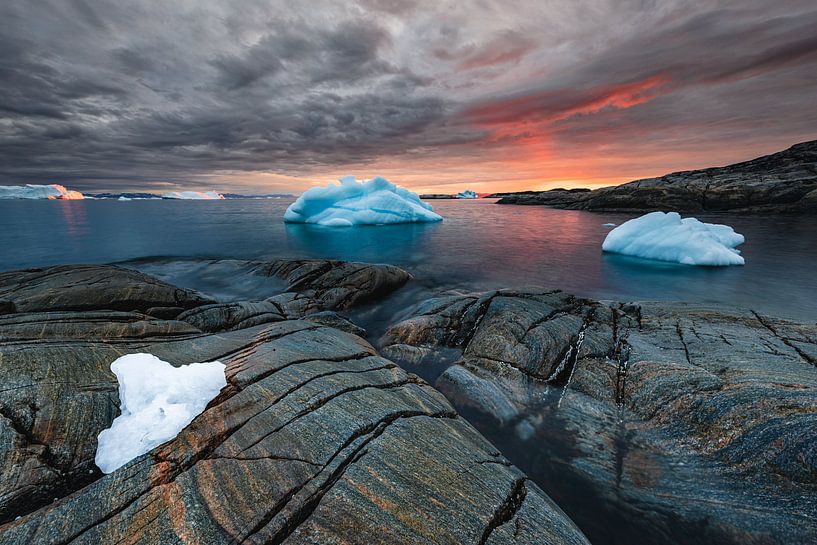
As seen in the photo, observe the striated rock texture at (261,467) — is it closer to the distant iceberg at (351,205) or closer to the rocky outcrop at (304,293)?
the rocky outcrop at (304,293)

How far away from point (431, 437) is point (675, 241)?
77.1 ft

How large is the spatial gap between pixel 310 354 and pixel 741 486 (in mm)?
7074

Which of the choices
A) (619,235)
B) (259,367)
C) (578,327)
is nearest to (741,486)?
(578,327)

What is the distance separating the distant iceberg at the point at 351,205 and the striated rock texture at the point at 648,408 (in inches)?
1471

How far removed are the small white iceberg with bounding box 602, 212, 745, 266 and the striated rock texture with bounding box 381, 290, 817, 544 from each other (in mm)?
13634

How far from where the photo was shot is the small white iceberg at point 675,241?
19.1 metres

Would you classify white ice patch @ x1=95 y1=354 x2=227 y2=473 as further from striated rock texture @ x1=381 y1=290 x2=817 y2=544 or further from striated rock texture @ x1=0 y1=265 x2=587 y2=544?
striated rock texture @ x1=381 y1=290 x2=817 y2=544

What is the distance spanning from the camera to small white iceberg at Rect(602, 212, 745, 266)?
19094 mm

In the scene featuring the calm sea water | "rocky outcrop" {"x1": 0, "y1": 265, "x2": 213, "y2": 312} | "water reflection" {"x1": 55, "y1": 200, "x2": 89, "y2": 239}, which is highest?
"water reflection" {"x1": 55, "y1": 200, "x2": 89, "y2": 239}

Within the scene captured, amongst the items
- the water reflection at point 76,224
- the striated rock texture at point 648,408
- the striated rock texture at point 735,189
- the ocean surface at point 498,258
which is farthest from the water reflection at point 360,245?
the striated rock texture at point 735,189

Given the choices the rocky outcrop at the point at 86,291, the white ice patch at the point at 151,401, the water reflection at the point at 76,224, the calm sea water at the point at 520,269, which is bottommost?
the calm sea water at the point at 520,269

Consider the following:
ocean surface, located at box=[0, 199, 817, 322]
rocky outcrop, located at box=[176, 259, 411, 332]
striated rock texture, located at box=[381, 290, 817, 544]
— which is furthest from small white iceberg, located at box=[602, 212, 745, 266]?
rocky outcrop, located at box=[176, 259, 411, 332]

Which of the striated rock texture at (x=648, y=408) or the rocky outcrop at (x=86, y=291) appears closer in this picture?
the striated rock texture at (x=648, y=408)

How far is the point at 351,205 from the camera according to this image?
45250mm
